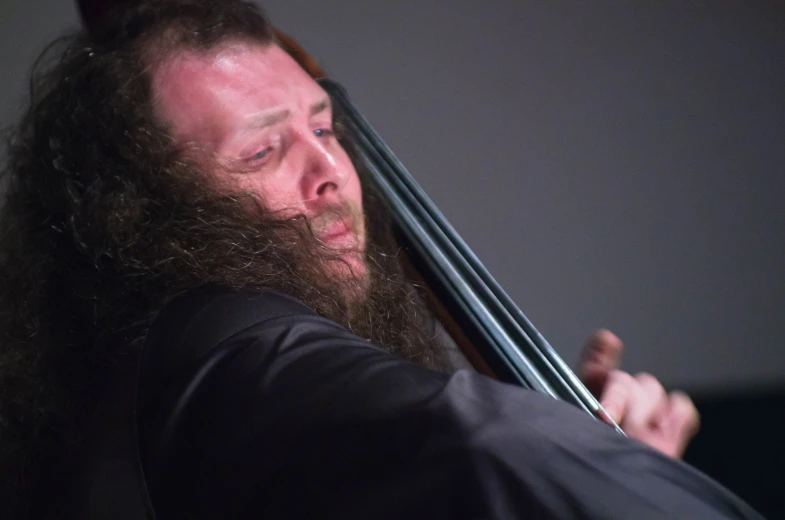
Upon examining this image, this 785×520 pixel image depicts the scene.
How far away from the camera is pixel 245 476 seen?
1.15ft

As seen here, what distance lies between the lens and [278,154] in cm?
68

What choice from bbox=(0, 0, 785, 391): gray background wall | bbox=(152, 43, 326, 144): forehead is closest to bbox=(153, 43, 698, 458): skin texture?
bbox=(152, 43, 326, 144): forehead

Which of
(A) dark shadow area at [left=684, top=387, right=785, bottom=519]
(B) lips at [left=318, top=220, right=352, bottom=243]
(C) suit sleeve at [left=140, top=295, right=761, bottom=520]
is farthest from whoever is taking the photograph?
(A) dark shadow area at [left=684, top=387, right=785, bottom=519]

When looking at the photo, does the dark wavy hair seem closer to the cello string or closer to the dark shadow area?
the cello string

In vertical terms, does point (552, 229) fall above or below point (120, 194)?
below

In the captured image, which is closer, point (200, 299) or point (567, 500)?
point (567, 500)

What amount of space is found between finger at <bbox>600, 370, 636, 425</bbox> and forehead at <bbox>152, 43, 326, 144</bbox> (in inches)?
15.1

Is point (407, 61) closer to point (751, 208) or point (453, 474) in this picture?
point (751, 208)

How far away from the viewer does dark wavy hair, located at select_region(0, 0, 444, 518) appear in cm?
57

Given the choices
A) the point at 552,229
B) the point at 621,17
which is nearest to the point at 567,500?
the point at 552,229

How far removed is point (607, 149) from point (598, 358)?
100 cm

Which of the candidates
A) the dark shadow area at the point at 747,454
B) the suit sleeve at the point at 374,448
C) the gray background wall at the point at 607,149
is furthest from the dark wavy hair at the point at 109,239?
the dark shadow area at the point at 747,454

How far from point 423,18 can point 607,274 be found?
0.66 metres

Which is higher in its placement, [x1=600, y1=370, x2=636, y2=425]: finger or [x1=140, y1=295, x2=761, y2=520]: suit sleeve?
[x1=140, y1=295, x2=761, y2=520]: suit sleeve
